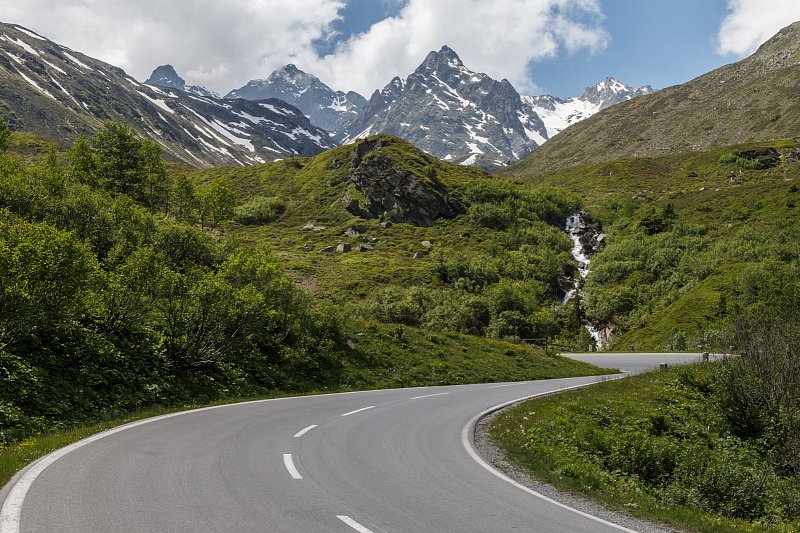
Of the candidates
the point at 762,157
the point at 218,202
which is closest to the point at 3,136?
the point at 218,202

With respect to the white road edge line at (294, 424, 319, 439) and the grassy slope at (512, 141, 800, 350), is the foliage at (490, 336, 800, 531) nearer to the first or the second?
the white road edge line at (294, 424, 319, 439)

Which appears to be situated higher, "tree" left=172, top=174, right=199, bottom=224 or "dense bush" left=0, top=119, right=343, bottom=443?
"tree" left=172, top=174, right=199, bottom=224

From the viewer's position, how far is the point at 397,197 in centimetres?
11356

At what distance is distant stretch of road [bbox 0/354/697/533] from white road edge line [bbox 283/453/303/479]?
58 mm

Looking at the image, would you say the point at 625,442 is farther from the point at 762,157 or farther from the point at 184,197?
the point at 762,157

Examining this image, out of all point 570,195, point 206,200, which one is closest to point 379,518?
point 206,200

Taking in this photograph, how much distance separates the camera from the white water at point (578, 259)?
208ft

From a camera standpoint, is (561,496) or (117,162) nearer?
(561,496)

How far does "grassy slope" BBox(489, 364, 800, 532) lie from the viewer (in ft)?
29.3

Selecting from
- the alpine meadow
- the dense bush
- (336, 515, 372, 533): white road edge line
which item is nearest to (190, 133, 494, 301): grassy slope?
the dense bush

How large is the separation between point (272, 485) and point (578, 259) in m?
90.3

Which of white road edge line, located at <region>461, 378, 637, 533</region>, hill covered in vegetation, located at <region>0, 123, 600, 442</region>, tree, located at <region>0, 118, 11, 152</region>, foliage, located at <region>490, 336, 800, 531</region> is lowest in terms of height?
foliage, located at <region>490, 336, 800, 531</region>

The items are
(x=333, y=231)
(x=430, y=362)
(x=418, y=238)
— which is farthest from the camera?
(x=333, y=231)

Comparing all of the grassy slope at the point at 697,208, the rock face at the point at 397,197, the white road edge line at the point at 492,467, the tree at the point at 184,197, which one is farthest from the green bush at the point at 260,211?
the white road edge line at the point at 492,467
